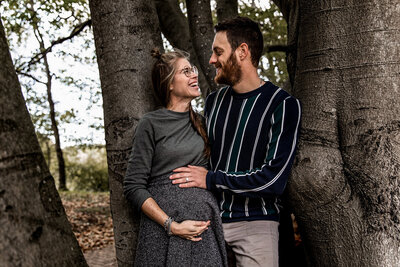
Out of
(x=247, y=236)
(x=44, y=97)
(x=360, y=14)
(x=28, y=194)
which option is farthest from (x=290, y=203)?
(x=44, y=97)

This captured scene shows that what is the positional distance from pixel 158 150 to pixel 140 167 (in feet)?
0.50

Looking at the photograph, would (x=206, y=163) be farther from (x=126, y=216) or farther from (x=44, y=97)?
(x=44, y=97)

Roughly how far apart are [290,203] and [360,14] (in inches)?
52.9

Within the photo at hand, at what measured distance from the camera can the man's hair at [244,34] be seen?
2.60m

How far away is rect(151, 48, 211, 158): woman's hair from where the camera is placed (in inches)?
97.9

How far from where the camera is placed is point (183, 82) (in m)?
2.48

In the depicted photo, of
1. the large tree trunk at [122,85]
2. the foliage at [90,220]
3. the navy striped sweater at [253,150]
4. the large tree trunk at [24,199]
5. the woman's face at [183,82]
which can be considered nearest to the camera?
the large tree trunk at [24,199]

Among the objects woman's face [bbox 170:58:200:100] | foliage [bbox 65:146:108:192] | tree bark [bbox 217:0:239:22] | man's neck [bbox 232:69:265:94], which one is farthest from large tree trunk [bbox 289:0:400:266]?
foliage [bbox 65:146:108:192]

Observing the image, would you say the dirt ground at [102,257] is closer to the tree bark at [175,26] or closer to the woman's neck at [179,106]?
the tree bark at [175,26]

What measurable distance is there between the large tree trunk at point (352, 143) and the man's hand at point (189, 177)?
62 cm

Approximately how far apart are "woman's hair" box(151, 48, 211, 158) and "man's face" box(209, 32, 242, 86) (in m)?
0.23

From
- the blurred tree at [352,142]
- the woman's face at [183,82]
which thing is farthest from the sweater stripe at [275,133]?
the woman's face at [183,82]

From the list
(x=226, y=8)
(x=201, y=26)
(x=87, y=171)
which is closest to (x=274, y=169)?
(x=201, y=26)

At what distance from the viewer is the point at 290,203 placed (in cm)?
A: 255
